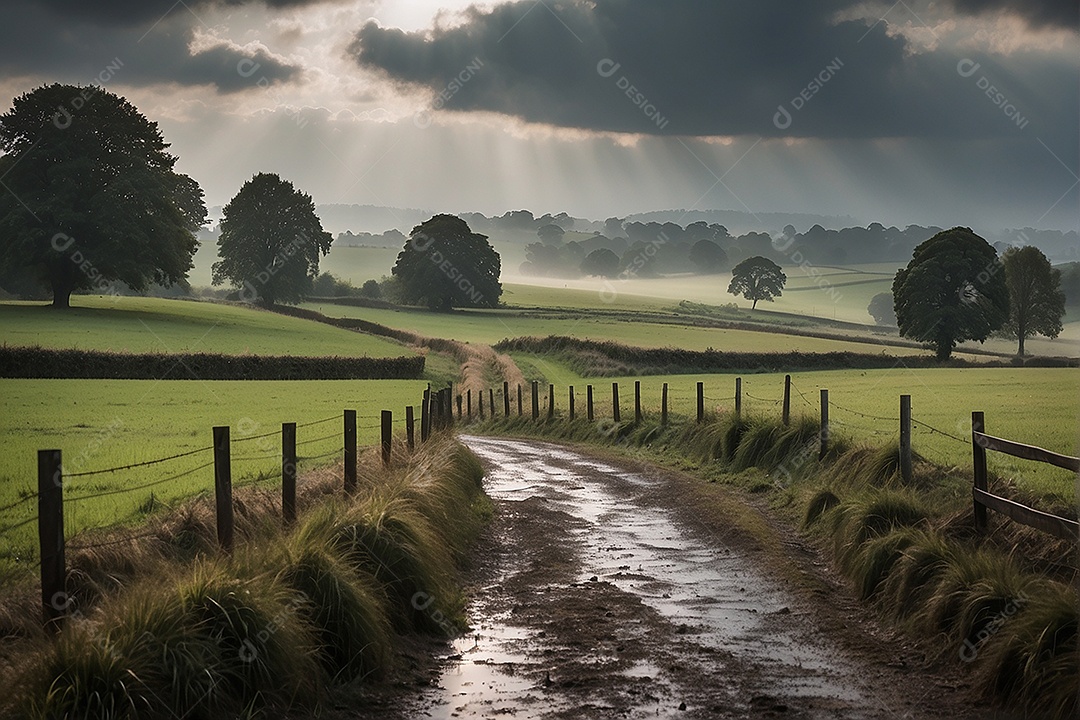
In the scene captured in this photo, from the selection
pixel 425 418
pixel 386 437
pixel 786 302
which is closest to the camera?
pixel 386 437

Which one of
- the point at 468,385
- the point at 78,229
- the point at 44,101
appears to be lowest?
the point at 468,385

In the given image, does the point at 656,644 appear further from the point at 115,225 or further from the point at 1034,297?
the point at 1034,297

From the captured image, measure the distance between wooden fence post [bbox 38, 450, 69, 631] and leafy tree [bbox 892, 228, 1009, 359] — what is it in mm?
62740

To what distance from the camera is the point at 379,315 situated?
9712 cm

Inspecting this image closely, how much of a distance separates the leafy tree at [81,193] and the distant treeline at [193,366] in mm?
20082

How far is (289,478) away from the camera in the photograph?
1174 centimetres

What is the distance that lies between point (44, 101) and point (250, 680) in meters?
64.9

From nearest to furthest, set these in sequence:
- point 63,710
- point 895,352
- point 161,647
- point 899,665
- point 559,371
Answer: point 63,710
point 161,647
point 899,665
point 559,371
point 895,352

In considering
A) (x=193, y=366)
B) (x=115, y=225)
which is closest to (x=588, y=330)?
(x=115, y=225)

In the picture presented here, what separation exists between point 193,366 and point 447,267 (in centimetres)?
5914

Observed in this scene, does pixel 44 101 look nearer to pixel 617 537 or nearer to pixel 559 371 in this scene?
pixel 559 371

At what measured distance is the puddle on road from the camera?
8508 mm

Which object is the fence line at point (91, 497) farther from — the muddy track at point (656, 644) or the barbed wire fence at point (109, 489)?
the muddy track at point (656, 644)

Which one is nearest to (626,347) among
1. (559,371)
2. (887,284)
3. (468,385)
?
(559,371)
